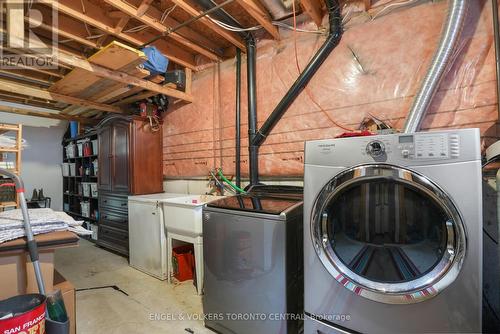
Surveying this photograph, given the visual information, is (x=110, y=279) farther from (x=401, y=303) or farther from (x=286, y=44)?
(x=286, y=44)

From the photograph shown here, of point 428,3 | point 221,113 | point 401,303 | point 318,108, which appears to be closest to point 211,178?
point 221,113

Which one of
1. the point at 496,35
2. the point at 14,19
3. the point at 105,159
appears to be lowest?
the point at 105,159

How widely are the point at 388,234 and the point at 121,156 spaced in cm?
303

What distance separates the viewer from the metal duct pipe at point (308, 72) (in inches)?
73.3

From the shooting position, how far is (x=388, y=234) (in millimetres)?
1070

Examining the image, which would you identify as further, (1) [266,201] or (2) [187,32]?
(2) [187,32]

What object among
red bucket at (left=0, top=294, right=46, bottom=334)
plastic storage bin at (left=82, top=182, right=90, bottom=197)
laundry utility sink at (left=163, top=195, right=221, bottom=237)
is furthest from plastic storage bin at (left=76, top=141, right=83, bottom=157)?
red bucket at (left=0, top=294, right=46, bottom=334)

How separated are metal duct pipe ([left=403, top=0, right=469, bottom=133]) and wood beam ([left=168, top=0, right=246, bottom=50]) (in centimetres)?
163

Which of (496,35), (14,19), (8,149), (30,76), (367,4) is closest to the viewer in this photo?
(496,35)

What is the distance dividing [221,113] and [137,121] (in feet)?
3.76

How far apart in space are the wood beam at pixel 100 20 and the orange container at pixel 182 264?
6.87 feet

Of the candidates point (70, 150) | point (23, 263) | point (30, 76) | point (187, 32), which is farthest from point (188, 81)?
point (70, 150)

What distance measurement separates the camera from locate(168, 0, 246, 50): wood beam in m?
1.79

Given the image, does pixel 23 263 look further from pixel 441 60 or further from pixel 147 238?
pixel 441 60
